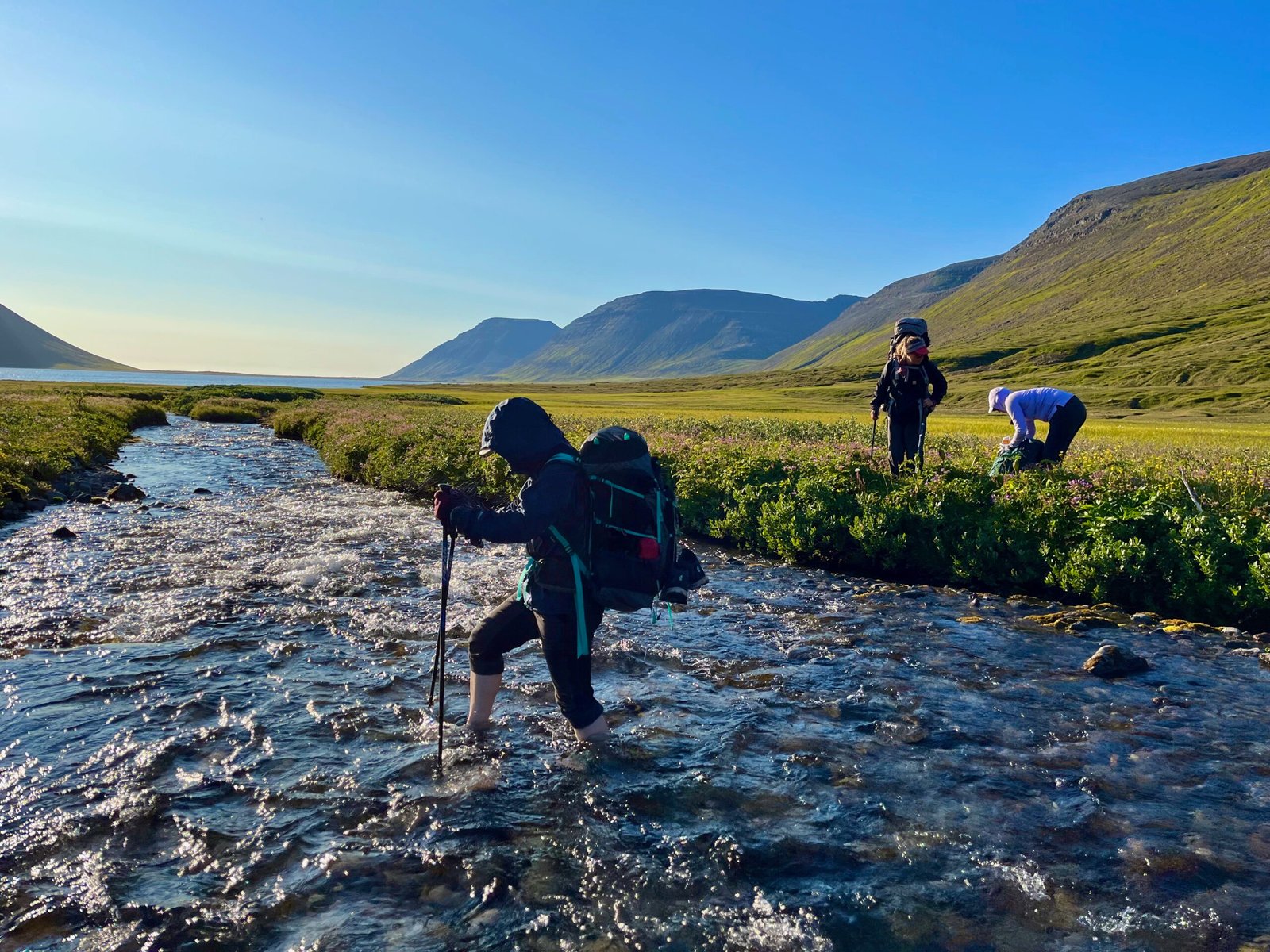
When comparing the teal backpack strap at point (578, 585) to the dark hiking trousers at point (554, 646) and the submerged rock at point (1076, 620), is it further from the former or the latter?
the submerged rock at point (1076, 620)

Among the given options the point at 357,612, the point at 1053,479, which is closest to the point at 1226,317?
the point at 1053,479

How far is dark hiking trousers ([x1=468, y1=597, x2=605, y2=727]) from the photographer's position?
6688mm

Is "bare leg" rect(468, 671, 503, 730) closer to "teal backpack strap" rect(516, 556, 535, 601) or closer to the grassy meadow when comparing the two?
"teal backpack strap" rect(516, 556, 535, 601)

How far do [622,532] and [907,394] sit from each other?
11.9 metres

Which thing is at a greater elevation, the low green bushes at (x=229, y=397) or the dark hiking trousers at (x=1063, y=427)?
the low green bushes at (x=229, y=397)

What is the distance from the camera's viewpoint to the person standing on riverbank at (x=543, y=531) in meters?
6.21

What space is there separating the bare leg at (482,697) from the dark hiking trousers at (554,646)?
3.9 inches

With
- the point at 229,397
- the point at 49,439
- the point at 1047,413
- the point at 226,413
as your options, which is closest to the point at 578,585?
the point at 1047,413

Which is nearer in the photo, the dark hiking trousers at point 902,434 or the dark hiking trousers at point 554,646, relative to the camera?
the dark hiking trousers at point 554,646

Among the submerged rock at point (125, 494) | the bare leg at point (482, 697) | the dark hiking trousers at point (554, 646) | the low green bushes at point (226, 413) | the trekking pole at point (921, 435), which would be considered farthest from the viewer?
the low green bushes at point (226, 413)

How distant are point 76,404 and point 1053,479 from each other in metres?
62.8

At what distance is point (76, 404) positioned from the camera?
2117 inches

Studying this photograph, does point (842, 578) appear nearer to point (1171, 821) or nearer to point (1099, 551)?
point (1099, 551)

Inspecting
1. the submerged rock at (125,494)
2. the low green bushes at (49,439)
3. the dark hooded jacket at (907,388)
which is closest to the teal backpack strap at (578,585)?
the dark hooded jacket at (907,388)
